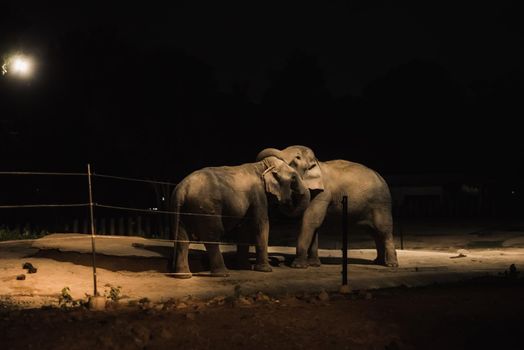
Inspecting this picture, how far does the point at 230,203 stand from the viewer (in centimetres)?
1255

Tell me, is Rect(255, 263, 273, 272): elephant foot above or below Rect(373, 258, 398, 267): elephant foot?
A: above

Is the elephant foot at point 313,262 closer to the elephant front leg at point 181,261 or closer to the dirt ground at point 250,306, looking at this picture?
the dirt ground at point 250,306

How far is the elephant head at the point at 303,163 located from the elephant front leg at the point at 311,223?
330 millimetres

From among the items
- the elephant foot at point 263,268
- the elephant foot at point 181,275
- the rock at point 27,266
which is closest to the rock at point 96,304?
the rock at point 27,266

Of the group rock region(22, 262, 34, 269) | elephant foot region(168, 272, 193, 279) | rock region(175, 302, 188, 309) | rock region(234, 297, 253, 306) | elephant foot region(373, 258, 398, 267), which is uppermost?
rock region(22, 262, 34, 269)

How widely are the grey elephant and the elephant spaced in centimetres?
36

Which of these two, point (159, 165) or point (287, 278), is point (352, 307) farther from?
point (159, 165)

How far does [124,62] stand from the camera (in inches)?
882

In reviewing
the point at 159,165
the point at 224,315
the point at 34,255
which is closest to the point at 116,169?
the point at 159,165

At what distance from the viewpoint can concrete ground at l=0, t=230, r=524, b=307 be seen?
9977mm

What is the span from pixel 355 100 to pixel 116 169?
28.5 meters

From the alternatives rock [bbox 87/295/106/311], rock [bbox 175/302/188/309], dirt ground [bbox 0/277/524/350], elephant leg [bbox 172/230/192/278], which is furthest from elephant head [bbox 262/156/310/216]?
rock [bbox 87/295/106/311]

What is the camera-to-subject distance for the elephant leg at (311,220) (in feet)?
45.9

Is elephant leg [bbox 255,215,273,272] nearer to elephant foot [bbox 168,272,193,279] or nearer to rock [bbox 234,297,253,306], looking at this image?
elephant foot [bbox 168,272,193,279]
